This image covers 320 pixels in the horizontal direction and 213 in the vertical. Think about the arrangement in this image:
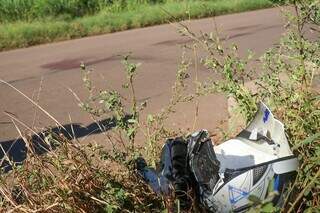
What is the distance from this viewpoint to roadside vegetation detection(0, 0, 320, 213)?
3.07 metres

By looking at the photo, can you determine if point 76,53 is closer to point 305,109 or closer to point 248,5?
point 305,109

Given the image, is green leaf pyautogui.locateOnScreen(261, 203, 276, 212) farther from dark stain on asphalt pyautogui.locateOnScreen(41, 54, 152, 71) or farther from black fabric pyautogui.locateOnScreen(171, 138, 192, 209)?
dark stain on asphalt pyautogui.locateOnScreen(41, 54, 152, 71)

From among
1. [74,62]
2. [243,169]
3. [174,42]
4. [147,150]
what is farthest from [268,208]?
[174,42]

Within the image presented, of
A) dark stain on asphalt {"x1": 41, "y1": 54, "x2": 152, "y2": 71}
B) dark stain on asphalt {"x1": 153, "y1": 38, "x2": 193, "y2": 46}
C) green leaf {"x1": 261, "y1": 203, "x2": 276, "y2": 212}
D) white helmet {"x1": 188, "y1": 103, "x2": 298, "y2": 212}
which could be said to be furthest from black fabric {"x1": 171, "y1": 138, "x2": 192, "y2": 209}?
dark stain on asphalt {"x1": 153, "y1": 38, "x2": 193, "y2": 46}

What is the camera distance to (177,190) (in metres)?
3.13

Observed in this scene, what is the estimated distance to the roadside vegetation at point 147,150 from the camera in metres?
3.07

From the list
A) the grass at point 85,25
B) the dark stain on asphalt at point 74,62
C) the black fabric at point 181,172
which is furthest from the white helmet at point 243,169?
the grass at point 85,25

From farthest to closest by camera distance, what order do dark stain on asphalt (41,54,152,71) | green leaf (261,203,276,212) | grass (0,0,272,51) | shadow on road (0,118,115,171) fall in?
1. grass (0,0,272,51)
2. dark stain on asphalt (41,54,152,71)
3. shadow on road (0,118,115,171)
4. green leaf (261,203,276,212)

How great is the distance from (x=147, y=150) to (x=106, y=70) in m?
6.17

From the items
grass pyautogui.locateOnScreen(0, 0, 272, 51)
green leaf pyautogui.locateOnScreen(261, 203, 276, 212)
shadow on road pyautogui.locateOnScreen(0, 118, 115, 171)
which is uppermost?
green leaf pyautogui.locateOnScreen(261, 203, 276, 212)

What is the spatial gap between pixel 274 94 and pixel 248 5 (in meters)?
17.3

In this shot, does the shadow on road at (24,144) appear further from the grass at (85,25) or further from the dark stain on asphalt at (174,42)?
the grass at (85,25)

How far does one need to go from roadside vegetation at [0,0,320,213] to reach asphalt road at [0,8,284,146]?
0.86 m

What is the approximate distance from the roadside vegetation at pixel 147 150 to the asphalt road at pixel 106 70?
2.83 feet
